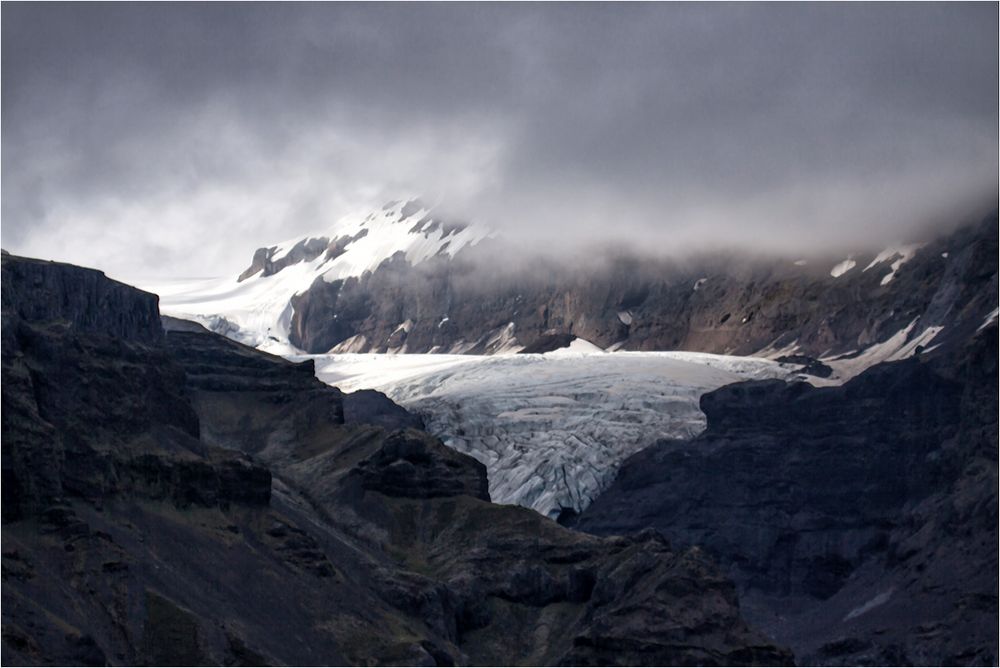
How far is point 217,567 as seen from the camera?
168m

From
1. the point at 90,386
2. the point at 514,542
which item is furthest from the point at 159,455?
the point at 514,542

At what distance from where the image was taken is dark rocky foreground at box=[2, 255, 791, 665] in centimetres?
15162

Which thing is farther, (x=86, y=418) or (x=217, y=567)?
(x=86, y=418)

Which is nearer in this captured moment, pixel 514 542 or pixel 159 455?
pixel 159 455

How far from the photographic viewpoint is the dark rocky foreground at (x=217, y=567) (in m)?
152

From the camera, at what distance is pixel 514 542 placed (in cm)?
19838

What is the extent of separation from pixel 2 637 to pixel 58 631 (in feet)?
19.4

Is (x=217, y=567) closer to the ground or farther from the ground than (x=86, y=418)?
closer to the ground

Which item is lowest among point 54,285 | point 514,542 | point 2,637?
point 2,637

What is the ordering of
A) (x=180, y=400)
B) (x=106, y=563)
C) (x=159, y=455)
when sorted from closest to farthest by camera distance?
1. (x=106, y=563)
2. (x=159, y=455)
3. (x=180, y=400)

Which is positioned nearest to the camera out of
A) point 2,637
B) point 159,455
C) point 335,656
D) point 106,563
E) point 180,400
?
point 2,637

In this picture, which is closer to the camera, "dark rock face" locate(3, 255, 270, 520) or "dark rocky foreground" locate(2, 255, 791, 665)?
"dark rocky foreground" locate(2, 255, 791, 665)

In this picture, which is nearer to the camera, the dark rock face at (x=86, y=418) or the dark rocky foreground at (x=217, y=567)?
the dark rocky foreground at (x=217, y=567)

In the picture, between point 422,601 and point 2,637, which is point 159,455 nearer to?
point 422,601
